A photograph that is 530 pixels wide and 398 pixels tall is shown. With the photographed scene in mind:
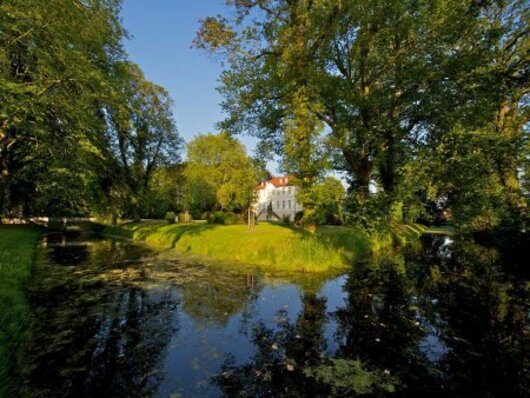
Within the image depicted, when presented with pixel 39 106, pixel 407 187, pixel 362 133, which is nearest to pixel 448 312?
pixel 407 187

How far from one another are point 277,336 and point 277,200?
7161cm

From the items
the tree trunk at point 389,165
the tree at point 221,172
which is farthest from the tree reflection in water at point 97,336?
the tree at point 221,172

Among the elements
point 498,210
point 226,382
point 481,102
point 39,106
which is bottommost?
point 226,382

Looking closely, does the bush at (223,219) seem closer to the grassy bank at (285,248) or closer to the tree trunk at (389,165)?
the grassy bank at (285,248)

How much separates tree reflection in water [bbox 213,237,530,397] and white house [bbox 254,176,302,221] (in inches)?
2378

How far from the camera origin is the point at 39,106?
11.3m

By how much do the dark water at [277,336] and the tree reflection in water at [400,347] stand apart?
0.11 ft

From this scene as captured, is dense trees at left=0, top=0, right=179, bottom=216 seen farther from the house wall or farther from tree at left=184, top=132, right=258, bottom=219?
the house wall

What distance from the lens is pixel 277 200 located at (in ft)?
260

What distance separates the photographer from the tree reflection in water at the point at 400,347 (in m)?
5.52

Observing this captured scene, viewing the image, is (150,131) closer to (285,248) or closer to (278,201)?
(285,248)

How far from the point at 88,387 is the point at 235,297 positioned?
6.43m

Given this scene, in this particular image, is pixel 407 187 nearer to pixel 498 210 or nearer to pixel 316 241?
pixel 498 210

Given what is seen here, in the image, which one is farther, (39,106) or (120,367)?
(39,106)
